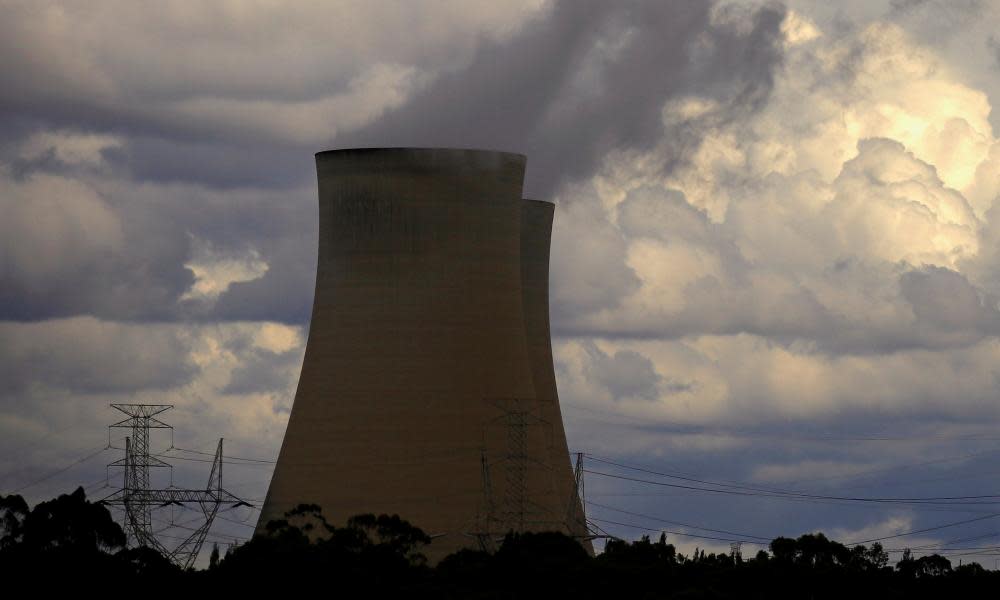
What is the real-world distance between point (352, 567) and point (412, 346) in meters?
5.63

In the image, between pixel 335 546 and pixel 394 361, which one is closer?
pixel 394 361

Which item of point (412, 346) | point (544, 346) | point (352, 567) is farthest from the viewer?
point (544, 346)

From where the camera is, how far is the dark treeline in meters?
39.4

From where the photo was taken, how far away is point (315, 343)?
1537 inches

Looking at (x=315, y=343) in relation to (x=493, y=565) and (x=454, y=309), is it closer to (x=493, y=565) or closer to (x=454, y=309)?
(x=454, y=309)

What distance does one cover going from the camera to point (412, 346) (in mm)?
38562

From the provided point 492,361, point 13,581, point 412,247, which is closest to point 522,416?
point 492,361

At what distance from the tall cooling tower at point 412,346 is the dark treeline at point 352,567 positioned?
1.14 meters

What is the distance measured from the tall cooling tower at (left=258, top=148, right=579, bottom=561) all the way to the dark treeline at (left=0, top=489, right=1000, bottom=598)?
1.14m

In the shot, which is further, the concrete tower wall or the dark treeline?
the concrete tower wall

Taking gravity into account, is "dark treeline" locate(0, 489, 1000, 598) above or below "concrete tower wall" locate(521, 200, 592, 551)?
below

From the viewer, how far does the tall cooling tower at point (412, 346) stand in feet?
126

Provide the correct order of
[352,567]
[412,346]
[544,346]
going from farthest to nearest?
1. [544,346]
2. [352,567]
3. [412,346]

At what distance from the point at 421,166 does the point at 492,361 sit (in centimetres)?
396
